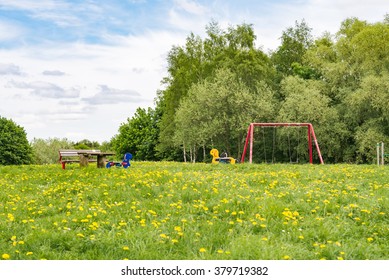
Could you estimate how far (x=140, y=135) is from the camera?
70.1m

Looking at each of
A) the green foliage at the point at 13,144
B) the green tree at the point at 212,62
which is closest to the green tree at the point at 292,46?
the green tree at the point at 212,62

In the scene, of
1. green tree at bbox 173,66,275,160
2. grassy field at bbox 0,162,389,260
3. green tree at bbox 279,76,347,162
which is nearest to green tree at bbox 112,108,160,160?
green tree at bbox 173,66,275,160

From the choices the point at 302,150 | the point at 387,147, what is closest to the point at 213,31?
the point at 302,150

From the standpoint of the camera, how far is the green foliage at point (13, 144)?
198 feet

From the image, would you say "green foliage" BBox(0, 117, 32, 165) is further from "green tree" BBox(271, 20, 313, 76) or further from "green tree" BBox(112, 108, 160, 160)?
"green tree" BBox(271, 20, 313, 76)

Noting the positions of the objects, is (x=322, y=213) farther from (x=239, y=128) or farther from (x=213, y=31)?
(x=213, y=31)

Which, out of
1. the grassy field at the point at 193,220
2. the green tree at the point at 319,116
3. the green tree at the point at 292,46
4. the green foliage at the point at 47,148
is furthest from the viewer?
the green foliage at the point at 47,148

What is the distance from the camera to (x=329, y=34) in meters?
52.8

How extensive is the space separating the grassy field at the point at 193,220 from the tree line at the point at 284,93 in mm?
28060

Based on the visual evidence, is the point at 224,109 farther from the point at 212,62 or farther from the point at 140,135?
the point at 140,135

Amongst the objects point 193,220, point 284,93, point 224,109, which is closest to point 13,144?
point 224,109

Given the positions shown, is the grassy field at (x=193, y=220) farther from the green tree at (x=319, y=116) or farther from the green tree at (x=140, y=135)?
the green tree at (x=140, y=135)

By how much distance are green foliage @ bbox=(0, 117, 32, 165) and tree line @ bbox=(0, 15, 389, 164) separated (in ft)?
75.1

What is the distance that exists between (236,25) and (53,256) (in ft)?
149
